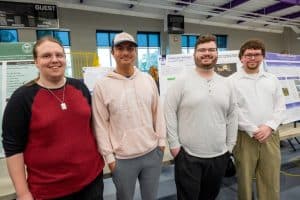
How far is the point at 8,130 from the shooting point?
1.19m

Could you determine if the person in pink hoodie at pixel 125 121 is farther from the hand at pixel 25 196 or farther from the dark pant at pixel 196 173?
the hand at pixel 25 196

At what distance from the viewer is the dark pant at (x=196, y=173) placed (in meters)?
1.67

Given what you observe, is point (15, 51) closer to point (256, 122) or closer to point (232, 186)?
point (256, 122)

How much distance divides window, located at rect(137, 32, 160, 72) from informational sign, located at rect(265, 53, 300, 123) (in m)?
6.67

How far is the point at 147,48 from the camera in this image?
9.75 metres

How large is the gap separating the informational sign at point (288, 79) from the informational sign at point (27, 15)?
611 cm

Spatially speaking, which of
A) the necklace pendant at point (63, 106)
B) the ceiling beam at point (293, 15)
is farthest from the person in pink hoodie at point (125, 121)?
the ceiling beam at point (293, 15)

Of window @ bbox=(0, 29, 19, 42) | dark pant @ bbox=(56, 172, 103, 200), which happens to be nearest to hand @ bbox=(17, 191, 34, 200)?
dark pant @ bbox=(56, 172, 103, 200)

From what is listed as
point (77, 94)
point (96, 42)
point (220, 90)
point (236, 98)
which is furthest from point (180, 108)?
point (96, 42)

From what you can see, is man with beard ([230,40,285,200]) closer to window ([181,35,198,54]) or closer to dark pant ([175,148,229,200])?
dark pant ([175,148,229,200])

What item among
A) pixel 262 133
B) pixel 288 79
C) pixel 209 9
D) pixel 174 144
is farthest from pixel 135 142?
pixel 209 9

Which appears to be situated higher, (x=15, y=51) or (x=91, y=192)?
(x=15, y=51)

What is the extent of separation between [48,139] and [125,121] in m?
0.42

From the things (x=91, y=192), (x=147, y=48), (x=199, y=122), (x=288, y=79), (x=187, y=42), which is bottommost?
(x=91, y=192)
